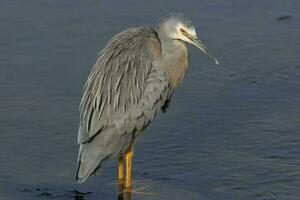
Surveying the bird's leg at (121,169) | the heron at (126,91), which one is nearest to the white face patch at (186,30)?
the heron at (126,91)

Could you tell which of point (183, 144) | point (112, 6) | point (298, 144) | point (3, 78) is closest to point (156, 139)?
point (183, 144)

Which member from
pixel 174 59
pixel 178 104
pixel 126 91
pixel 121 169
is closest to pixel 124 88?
pixel 126 91

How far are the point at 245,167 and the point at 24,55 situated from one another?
3.28 meters

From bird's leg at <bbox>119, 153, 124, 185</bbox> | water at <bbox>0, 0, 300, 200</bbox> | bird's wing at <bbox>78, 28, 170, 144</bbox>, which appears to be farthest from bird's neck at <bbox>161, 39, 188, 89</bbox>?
bird's leg at <bbox>119, 153, 124, 185</bbox>

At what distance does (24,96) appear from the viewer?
9000 millimetres

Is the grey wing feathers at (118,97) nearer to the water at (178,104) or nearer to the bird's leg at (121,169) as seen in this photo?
the bird's leg at (121,169)

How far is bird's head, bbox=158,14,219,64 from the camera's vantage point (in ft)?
25.4

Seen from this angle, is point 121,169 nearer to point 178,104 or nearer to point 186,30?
point 186,30

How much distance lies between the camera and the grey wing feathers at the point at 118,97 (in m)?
7.40

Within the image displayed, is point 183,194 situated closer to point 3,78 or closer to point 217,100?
point 217,100

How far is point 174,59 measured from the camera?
26.0 ft

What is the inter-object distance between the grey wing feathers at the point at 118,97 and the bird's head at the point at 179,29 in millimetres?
183

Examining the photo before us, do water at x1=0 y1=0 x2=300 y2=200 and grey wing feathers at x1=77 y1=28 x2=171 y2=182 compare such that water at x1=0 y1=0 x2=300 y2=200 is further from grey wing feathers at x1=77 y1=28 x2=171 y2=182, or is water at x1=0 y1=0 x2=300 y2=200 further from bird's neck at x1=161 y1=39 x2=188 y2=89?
bird's neck at x1=161 y1=39 x2=188 y2=89

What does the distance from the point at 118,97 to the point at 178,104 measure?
162cm
